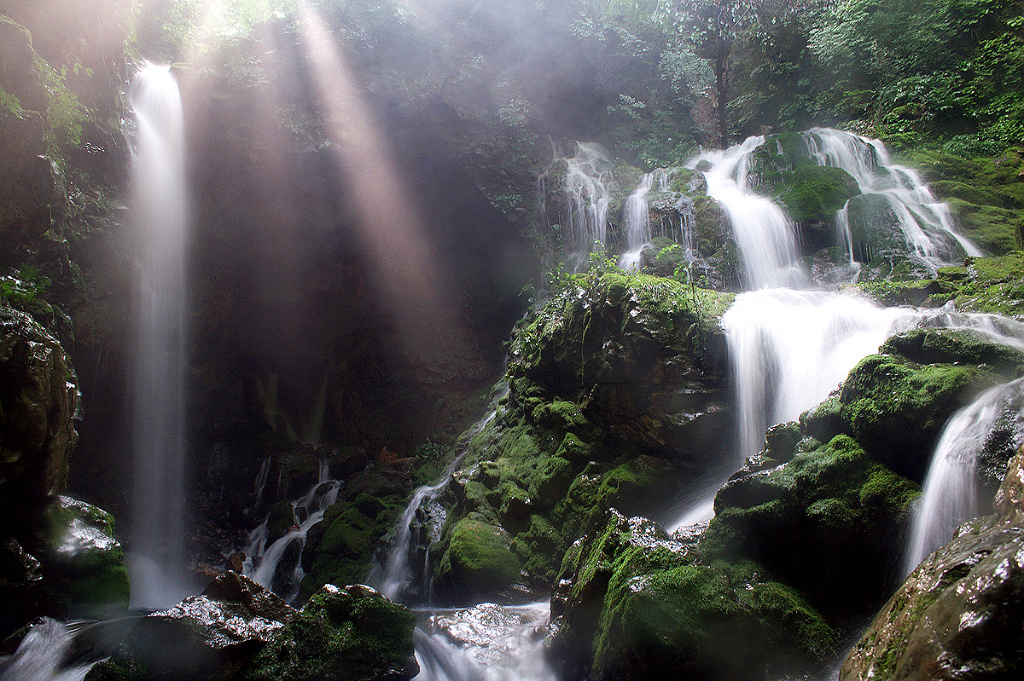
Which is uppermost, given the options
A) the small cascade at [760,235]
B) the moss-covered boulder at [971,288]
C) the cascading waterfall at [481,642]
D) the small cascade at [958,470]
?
the small cascade at [760,235]

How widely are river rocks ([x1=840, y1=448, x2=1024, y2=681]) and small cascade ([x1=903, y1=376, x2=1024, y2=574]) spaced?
0.45m

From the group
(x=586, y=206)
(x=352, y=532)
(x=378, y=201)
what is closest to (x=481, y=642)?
(x=352, y=532)

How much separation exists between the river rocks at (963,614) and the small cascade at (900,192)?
23.6ft

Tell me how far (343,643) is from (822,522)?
4.08 m

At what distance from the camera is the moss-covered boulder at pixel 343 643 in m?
4.32

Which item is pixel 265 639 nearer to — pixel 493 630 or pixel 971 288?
pixel 493 630

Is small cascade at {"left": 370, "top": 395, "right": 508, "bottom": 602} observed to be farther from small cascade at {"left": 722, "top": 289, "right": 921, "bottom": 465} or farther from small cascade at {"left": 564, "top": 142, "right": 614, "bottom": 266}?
small cascade at {"left": 564, "top": 142, "right": 614, "bottom": 266}

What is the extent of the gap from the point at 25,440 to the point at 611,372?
6702 mm

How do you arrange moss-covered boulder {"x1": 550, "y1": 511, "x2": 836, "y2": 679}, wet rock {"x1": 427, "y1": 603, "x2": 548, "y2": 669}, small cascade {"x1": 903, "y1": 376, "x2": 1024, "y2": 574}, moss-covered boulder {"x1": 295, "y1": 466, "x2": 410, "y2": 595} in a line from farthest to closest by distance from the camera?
moss-covered boulder {"x1": 295, "y1": 466, "x2": 410, "y2": 595} < wet rock {"x1": 427, "y1": 603, "x2": 548, "y2": 669} < moss-covered boulder {"x1": 550, "y1": 511, "x2": 836, "y2": 679} < small cascade {"x1": 903, "y1": 376, "x2": 1024, "y2": 574}

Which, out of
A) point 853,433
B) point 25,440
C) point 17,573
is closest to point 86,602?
point 17,573

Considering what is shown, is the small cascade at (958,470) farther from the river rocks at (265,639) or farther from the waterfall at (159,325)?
the waterfall at (159,325)

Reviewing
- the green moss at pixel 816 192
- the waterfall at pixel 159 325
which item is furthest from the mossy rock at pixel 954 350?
the waterfall at pixel 159 325

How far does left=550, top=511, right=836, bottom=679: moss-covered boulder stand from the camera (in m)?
3.45

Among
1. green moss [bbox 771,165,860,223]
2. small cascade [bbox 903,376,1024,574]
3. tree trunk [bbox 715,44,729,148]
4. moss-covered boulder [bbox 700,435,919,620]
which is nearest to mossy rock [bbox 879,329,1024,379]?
small cascade [bbox 903,376,1024,574]
